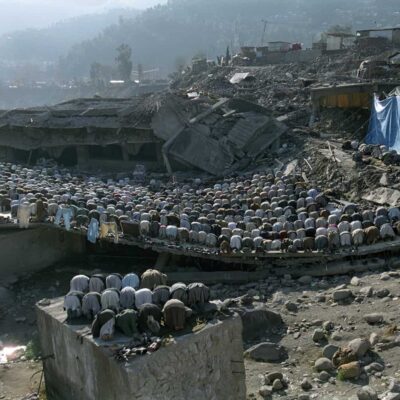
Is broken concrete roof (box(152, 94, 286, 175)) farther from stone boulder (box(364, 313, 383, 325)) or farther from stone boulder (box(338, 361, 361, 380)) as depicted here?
stone boulder (box(338, 361, 361, 380))

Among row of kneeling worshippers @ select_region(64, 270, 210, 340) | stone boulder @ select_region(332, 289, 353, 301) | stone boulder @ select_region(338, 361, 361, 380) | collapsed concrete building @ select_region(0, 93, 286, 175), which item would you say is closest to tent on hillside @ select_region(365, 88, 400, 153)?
collapsed concrete building @ select_region(0, 93, 286, 175)

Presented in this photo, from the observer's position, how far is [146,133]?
102 feet

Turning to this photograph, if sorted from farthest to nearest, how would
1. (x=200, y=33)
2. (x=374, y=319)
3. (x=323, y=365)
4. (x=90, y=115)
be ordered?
(x=200, y=33)
(x=90, y=115)
(x=374, y=319)
(x=323, y=365)

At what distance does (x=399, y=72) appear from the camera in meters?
32.2

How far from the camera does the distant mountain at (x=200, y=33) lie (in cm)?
15512

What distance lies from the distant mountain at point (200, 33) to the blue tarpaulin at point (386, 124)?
412ft

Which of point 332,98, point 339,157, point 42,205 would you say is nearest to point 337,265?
point 339,157

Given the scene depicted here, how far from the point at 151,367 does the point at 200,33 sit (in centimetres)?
16850

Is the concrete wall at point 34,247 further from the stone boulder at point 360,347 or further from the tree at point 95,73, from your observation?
the tree at point 95,73

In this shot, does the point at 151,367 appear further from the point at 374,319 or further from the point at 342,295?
the point at 342,295

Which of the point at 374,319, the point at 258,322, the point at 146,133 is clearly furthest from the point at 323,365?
the point at 146,133

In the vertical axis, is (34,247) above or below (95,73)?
below

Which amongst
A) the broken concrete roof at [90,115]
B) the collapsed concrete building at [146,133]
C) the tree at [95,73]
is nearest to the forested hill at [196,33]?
the tree at [95,73]

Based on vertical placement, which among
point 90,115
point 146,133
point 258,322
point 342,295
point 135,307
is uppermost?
point 90,115
